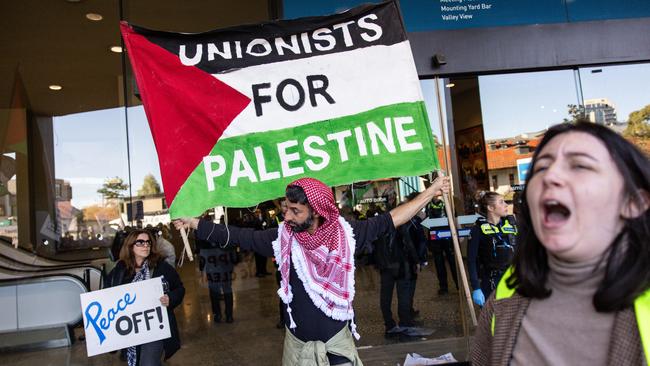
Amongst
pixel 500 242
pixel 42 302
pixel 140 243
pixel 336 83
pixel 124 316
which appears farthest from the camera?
pixel 42 302

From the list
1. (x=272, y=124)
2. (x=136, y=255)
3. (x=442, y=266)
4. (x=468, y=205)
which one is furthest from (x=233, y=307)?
(x=272, y=124)

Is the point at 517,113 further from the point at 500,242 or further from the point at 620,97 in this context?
the point at 500,242

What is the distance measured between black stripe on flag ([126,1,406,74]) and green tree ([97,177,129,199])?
4.53 meters

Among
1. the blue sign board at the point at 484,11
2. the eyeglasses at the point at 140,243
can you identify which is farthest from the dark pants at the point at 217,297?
the blue sign board at the point at 484,11

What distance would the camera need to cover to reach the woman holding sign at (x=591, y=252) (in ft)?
3.71

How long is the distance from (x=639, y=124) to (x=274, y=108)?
556cm

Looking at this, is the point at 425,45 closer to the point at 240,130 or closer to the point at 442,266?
the point at 442,266

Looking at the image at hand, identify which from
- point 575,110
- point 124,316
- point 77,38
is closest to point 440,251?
point 575,110

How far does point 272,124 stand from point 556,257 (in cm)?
231

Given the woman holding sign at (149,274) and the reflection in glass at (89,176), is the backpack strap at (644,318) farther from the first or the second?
the reflection in glass at (89,176)

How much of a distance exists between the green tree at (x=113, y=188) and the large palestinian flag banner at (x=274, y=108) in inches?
178

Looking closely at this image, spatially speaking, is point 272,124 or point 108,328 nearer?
point 272,124

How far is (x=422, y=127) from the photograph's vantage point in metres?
3.25

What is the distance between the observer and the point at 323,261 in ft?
9.14
